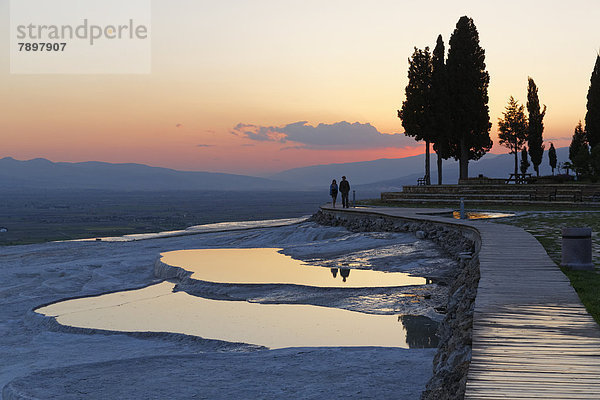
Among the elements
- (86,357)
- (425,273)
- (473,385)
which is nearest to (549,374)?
(473,385)

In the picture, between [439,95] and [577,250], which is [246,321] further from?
[439,95]

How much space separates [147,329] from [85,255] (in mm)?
17011

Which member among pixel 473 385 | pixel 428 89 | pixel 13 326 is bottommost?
pixel 13 326

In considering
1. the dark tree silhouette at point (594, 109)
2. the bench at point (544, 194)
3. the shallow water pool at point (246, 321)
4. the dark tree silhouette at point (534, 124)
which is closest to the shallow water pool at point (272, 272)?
the shallow water pool at point (246, 321)

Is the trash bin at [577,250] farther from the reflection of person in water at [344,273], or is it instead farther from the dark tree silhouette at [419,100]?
the dark tree silhouette at [419,100]

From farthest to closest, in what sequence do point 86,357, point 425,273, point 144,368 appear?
point 425,273 < point 86,357 < point 144,368

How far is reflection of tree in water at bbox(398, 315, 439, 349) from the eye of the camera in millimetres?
11602

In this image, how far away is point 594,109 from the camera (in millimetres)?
49938

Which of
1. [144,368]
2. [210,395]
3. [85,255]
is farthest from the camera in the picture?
[85,255]

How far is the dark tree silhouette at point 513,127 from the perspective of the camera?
62.7m

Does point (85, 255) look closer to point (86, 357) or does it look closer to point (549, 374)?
point (86, 357)

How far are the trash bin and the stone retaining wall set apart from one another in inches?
68.6

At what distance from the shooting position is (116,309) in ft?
52.7

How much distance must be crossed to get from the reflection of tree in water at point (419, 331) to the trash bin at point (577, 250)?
2.93 meters
